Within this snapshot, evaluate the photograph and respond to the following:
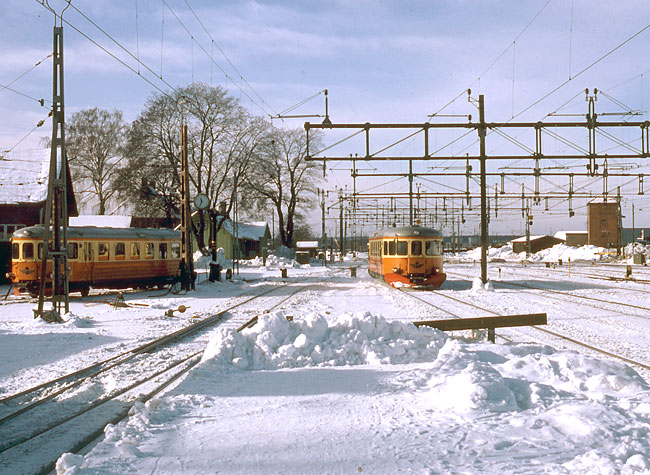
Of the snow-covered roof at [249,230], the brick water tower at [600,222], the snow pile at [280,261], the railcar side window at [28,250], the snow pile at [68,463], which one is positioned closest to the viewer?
the snow pile at [68,463]

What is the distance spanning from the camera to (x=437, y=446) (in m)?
4.84

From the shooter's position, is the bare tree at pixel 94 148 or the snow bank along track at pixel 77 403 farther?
the bare tree at pixel 94 148

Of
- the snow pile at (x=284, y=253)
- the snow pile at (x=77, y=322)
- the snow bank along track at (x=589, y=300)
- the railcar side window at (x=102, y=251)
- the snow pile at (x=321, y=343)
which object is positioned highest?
the railcar side window at (x=102, y=251)

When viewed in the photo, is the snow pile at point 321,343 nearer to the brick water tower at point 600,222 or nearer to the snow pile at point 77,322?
the snow pile at point 77,322

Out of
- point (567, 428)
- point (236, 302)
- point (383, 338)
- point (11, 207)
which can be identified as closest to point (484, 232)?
point (236, 302)

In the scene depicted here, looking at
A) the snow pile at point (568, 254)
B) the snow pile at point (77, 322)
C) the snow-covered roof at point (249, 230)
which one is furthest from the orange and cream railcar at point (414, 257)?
the snow pile at point (568, 254)

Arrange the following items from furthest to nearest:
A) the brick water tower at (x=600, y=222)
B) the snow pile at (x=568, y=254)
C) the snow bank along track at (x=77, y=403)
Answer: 1. the brick water tower at (x=600, y=222)
2. the snow pile at (x=568, y=254)
3. the snow bank along track at (x=77, y=403)

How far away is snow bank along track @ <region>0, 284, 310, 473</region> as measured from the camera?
4.99 m

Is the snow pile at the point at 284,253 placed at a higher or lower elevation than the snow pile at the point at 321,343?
higher

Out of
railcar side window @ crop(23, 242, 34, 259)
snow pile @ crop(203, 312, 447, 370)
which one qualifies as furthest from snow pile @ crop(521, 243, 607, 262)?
snow pile @ crop(203, 312, 447, 370)

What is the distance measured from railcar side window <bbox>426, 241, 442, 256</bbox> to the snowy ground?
12506 mm

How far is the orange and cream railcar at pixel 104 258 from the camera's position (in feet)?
68.0

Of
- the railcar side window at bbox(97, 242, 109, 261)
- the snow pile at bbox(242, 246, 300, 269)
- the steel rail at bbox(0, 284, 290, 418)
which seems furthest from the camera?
the snow pile at bbox(242, 246, 300, 269)

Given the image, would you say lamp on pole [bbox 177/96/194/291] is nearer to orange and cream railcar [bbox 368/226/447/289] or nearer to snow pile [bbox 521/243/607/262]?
orange and cream railcar [bbox 368/226/447/289]
